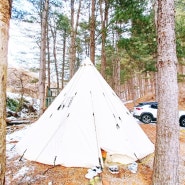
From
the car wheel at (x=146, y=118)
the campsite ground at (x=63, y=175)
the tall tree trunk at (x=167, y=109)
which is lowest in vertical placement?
the campsite ground at (x=63, y=175)

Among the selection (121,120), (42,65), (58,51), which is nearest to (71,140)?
(121,120)

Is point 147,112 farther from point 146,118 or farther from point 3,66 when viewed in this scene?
point 3,66

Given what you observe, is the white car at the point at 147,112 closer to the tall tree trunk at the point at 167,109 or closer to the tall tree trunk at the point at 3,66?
the tall tree trunk at the point at 167,109

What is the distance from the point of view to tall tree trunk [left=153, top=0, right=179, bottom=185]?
4.59m

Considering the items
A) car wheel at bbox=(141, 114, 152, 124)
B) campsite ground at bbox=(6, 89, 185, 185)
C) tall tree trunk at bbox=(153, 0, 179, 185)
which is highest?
tall tree trunk at bbox=(153, 0, 179, 185)

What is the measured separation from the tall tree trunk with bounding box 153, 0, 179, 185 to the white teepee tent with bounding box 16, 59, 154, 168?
150 centimetres

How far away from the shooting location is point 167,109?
4625 mm

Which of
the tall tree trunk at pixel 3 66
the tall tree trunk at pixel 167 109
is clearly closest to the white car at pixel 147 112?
the tall tree trunk at pixel 167 109

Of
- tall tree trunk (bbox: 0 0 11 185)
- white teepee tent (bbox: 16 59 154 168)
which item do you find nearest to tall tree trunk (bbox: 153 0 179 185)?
white teepee tent (bbox: 16 59 154 168)

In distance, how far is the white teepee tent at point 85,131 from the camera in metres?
5.89

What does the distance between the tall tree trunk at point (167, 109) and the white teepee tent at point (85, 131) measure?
59.1 inches

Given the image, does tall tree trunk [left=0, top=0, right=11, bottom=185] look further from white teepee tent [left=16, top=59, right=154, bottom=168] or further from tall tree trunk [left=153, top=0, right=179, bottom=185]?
white teepee tent [left=16, top=59, right=154, bottom=168]

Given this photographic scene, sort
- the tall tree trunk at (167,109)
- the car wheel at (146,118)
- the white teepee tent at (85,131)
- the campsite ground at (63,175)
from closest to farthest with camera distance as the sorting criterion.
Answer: the tall tree trunk at (167,109)
the campsite ground at (63,175)
the white teepee tent at (85,131)
the car wheel at (146,118)

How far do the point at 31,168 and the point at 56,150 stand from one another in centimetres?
77
